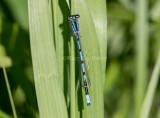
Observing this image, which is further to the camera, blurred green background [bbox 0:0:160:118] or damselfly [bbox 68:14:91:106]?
blurred green background [bbox 0:0:160:118]

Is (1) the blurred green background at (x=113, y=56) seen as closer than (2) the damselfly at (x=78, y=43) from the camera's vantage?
No

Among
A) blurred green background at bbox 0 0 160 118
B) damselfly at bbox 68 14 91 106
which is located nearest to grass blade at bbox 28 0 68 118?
damselfly at bbox 68 14 91 106

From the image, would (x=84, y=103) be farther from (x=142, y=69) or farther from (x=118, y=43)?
(x=118, y=43)

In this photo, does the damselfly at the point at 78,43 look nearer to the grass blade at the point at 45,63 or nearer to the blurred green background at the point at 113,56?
the grass blade at the point at 45,63

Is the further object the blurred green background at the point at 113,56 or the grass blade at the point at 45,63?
the blurred green background at the point at 113,56

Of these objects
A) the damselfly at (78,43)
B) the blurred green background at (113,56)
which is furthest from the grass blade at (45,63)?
the blurred green background at (113,56)

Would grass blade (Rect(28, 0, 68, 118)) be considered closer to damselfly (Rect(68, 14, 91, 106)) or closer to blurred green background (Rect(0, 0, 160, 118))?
damselfly (Rect(68, 14, 91, 106))

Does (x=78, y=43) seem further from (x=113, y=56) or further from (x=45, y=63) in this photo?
(x=113, y=56)

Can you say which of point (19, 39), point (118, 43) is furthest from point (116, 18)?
point (19, 39)
